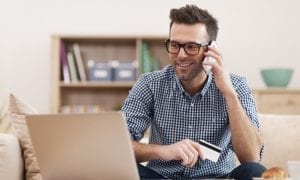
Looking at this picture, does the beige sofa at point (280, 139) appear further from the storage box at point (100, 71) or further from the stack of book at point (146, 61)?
the storage box at point (100, 71)

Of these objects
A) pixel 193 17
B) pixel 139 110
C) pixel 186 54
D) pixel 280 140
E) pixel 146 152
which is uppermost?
pixel 193 17

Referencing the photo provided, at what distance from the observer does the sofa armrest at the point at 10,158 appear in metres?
1.89

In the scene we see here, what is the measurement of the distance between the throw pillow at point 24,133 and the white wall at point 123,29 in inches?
70.5

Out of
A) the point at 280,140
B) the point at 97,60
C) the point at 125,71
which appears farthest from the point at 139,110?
the point at 97,60

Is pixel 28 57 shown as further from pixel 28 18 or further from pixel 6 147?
pixel 6 147

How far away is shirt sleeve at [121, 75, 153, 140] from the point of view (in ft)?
6.61

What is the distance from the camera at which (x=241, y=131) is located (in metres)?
1.90

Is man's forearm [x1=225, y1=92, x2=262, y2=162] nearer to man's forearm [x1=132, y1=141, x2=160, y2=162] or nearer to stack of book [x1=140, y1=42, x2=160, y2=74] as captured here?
man's forearm [x1=132, y1=141, x2=160, y2=162]

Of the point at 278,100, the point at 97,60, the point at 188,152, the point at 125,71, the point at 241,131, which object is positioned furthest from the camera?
the point at 97,60

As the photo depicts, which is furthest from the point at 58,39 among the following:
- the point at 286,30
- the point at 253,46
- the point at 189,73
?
the point at 189,73

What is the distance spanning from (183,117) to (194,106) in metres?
0.06

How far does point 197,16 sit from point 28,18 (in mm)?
2266

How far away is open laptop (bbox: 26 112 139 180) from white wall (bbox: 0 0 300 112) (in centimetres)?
253

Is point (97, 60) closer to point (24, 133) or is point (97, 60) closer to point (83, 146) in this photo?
point (24, 133)
